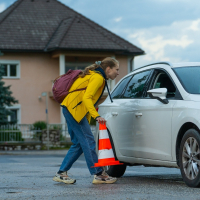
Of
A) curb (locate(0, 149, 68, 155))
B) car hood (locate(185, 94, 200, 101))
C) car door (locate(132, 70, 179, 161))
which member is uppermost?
car hood (locate(185, 94, 200, 101))

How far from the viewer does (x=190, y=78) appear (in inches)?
287

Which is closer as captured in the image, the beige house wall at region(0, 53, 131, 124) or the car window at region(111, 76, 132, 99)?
the car window at region(111, 76, 132, 99)

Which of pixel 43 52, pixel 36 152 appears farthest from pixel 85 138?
pixel 43 52

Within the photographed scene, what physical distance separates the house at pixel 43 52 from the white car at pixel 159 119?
24.1 metres

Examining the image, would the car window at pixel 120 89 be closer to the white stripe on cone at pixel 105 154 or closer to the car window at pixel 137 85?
the car window at pixel 137 85

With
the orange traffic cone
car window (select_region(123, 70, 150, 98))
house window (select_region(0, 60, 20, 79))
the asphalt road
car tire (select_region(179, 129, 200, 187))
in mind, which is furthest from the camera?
house window (select_region(0, 60, 20, 79))

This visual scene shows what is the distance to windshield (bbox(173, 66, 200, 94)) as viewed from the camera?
707cm

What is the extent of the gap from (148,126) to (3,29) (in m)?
27.7

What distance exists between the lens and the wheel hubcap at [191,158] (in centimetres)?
656

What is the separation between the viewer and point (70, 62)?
3509 cm

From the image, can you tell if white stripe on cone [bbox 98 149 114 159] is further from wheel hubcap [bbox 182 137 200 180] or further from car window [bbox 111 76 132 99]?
car window [bbox 111 76 132 99]

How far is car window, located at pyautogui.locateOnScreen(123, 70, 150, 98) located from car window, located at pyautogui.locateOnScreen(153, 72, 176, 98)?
0.22 m

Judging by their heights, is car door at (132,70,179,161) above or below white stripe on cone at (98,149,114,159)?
above

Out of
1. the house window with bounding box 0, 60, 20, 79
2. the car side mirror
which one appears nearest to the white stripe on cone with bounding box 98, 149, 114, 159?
the car side mirror
